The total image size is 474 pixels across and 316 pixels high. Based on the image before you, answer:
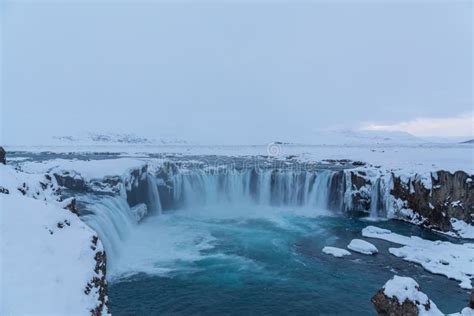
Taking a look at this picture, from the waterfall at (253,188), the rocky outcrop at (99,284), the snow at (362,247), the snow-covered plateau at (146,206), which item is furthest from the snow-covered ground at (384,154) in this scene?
the rocky outcrop at (99,284)

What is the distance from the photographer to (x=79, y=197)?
71.5ft

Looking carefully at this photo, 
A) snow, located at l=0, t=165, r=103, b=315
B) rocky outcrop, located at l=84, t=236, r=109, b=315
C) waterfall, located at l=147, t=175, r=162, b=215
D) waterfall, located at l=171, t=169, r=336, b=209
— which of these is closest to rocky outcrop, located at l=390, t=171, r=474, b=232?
waterfall, located at l=171, t=169, r=336, b=209

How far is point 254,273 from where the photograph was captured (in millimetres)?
17500

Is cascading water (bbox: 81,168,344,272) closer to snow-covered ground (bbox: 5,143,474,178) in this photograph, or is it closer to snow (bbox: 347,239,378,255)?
snow-covered ground (bbox: 5,143,474,178)

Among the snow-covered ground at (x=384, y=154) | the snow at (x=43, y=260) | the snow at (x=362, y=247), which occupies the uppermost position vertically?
the snow-covered ground at (x=384, y=154)

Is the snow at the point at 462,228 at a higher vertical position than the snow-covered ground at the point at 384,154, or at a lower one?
lower

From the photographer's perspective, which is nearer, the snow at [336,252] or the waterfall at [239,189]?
the snow at [336,252]

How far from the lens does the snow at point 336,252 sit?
19903 mm

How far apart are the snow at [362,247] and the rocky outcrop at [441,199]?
26.3 ft

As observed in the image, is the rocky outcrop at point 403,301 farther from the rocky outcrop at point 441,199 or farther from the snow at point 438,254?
the rocky outcrop at point 441,199

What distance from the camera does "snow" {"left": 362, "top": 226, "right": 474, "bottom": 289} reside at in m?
17.4

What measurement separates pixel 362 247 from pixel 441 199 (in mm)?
9574

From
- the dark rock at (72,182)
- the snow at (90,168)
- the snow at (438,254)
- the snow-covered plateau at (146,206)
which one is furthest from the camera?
the snow at (90,168)

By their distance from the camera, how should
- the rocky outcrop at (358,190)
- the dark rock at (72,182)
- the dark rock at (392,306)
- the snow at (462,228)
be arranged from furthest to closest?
the rocky outcrop at (358,190) → the dark rock at (72,182) → the snow at (462,228) → the dark rock at (392,306)
